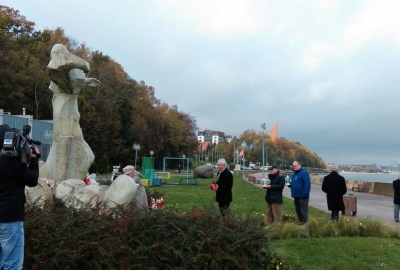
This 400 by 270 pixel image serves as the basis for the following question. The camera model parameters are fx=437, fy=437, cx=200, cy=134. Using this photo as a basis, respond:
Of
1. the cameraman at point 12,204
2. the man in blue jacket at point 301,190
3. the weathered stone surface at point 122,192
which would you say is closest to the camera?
the cameraman at point 12,204

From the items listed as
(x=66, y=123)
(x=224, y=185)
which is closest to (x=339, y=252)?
(x=224, y=185)

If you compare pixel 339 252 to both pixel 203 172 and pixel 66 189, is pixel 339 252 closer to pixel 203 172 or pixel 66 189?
pixel 66 189

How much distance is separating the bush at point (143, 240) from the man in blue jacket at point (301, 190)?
3.80 m

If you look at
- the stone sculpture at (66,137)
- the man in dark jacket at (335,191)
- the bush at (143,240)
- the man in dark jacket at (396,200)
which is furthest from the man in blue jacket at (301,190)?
the man in dark jacket at (396,200)

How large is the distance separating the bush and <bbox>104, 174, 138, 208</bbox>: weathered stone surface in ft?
4.27

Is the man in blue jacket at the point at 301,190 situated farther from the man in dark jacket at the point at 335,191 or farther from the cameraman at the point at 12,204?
the cameraman at the point at 12,204

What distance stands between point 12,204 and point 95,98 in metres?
43.9

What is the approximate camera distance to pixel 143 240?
19.8 ft

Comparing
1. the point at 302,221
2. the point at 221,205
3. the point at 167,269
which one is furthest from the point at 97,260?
the point at 302,221

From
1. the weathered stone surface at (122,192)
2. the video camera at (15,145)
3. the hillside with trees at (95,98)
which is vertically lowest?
the weathered stone surface at (122,192)

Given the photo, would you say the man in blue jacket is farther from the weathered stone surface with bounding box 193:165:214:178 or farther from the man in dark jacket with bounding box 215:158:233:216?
the weathered stone surface with bounding box 193:165:214:178

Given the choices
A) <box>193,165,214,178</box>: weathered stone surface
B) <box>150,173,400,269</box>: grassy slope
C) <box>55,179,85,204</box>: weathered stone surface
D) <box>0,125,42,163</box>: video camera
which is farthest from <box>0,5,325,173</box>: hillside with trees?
<box>0,125,42,163</box>: video camera

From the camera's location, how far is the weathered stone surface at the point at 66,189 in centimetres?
844

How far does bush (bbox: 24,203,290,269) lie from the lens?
535 cm
